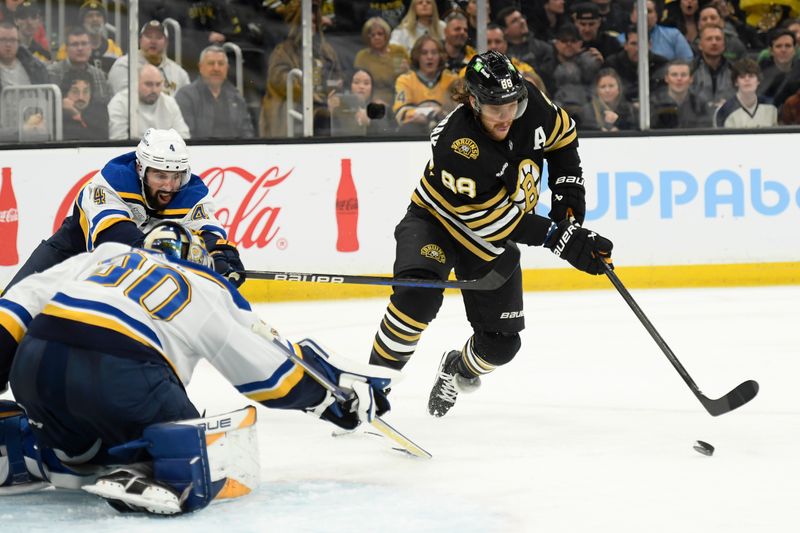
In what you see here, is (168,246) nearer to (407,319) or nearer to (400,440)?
(400,440)

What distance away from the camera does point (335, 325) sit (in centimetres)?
527

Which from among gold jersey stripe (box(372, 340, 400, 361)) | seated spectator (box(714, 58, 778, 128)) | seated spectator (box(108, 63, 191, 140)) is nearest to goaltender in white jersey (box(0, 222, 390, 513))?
gold jersey stripe (box(372, 340, 400, 361))

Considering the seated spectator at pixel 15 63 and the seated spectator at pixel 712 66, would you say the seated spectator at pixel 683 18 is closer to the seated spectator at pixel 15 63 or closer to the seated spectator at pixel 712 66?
the seated spectator at pixel 712 66

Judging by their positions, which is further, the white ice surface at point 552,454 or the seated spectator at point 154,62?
the seated spectator at point 154,62

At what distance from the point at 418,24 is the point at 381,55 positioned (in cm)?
27

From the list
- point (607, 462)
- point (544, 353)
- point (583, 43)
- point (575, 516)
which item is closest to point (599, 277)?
point (583, 43)

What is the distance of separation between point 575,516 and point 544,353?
219 centimetres

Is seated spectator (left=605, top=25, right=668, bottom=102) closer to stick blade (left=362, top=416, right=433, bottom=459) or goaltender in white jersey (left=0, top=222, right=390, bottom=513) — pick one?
stick blade (left=362, top=416, right=433, bottom=459)

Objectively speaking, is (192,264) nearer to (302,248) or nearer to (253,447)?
(253,447)

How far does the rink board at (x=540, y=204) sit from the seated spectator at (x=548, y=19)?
69cm

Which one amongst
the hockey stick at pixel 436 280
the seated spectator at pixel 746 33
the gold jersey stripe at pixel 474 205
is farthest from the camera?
the seated spectator at pixel 746 33

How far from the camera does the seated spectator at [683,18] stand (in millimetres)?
6559

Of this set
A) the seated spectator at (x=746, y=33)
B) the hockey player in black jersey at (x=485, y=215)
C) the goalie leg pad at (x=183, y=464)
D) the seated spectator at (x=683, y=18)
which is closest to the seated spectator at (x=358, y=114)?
the seated spectator at (x=683, y=18)

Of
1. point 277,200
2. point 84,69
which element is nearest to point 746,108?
point 277,200
